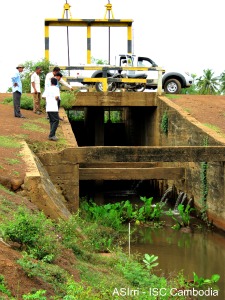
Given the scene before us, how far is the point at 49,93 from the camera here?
14414 millimetres

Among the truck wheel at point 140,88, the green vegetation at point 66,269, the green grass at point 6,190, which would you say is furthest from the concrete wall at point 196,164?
the green grass at point 6,190

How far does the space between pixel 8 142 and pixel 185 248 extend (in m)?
4.84

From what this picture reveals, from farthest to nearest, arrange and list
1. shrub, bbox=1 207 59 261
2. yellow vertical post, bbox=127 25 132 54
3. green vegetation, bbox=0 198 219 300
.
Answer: yellow vertical post, bbox=127 25 132 54 → shrub, bbox=1 207 59 261 → green vegetation, bbox=0 198 219 300

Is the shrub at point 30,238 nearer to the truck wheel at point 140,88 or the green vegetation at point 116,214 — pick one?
the green vegetation at point 116,214

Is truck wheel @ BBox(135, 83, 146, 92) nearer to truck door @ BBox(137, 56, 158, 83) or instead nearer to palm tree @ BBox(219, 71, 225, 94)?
truck door @ BBox(137, 56, 158, 83)

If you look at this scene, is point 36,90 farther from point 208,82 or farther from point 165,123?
point 208,82

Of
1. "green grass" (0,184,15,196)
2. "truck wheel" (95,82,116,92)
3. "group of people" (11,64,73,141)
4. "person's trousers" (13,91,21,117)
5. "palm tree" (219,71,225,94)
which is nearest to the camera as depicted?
"green grass" (0,184,15,196)

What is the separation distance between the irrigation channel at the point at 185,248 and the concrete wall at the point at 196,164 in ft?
2.11

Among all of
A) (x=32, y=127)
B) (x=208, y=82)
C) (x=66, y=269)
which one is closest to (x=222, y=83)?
(x=208, y=82)

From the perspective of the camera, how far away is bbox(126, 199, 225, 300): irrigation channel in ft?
39.2

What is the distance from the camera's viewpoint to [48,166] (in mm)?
14273

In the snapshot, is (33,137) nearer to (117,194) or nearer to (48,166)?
(48,166)

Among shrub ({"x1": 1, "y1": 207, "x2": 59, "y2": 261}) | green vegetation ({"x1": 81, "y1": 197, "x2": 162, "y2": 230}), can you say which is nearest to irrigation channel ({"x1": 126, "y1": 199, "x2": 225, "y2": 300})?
green vegetation ({"x1": 81, "y1": 197, "x2": 162, "y2": 230})

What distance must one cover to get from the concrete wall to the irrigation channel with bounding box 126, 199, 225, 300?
64 cm
